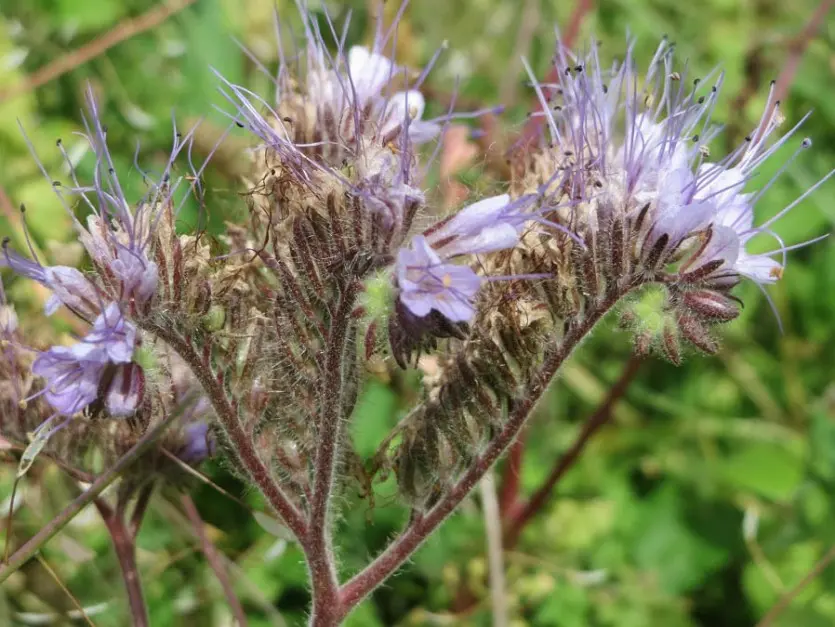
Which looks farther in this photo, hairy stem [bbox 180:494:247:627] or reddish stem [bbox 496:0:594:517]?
reddish stem [bbox 496:0:594:517]

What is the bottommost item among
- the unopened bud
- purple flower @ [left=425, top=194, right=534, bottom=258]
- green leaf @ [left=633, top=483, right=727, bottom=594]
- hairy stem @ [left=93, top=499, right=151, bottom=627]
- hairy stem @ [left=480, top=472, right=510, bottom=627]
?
green leaf @ [left=633, top=483, right=727, bottom=594]

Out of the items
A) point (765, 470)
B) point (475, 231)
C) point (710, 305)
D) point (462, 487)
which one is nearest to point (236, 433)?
point (462, 487)

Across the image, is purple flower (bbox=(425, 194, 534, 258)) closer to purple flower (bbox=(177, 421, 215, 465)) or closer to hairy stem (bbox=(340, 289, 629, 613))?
hairy stem (bbox=(340, 289, 629, 613))

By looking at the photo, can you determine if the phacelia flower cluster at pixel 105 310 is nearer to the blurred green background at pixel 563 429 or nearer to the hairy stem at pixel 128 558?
the hairy stem at pixel 128 558

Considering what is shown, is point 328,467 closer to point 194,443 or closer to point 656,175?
point 194,443

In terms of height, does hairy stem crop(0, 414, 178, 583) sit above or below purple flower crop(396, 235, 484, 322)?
below

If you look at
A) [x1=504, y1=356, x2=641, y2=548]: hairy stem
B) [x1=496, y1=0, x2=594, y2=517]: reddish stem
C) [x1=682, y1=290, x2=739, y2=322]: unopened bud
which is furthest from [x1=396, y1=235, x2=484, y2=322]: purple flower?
[x1=504, y1=356, x2=641, y2=548]: hairy stem
